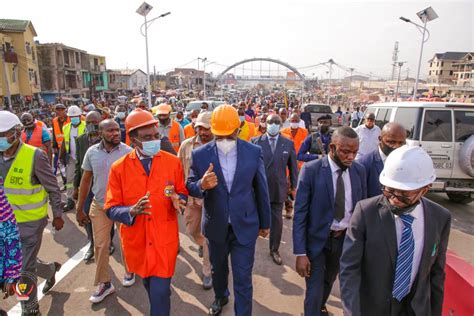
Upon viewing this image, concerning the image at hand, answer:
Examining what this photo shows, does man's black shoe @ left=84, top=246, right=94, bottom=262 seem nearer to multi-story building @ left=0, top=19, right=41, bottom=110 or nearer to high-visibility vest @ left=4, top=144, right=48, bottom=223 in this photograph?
high-visibility vest @ left=4, top=144, right=48, bottom=223

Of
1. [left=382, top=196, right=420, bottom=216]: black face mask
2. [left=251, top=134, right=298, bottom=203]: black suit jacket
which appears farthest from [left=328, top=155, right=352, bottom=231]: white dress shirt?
[left=251, top=134, right=298, bottom=203]: black suit jacket

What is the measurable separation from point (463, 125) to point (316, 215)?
4919 mm

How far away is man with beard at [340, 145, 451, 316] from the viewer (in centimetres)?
178

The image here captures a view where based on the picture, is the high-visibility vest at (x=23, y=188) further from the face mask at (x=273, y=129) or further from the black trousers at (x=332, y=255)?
the face mask at (x=273, y=129)

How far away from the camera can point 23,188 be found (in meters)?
3.12

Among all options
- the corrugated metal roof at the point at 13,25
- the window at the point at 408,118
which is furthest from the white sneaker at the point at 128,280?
the corrugated metal roof at the point at 13,25

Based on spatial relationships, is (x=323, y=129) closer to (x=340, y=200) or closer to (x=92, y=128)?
(x=340, y=200)

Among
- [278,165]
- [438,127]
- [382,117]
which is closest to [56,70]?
[382,117]

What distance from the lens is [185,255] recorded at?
464 cm

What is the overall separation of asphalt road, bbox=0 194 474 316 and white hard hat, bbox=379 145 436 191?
2.19 metres

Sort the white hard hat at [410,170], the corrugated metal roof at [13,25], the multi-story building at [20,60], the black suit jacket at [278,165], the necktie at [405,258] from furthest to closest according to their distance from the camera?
the corrugated metal roof at [13,25]
the multi-story building at [20,60]
the black suit jacket at [278,165]
the necktie at [405,258]
the white hard hat at [410,170]

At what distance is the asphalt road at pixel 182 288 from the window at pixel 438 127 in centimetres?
188

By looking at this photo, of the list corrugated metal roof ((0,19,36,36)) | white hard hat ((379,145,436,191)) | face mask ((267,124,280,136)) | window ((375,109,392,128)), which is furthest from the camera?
corrugated metal roof ((0,19,36,36))

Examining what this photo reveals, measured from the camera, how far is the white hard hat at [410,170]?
5.62 feet
